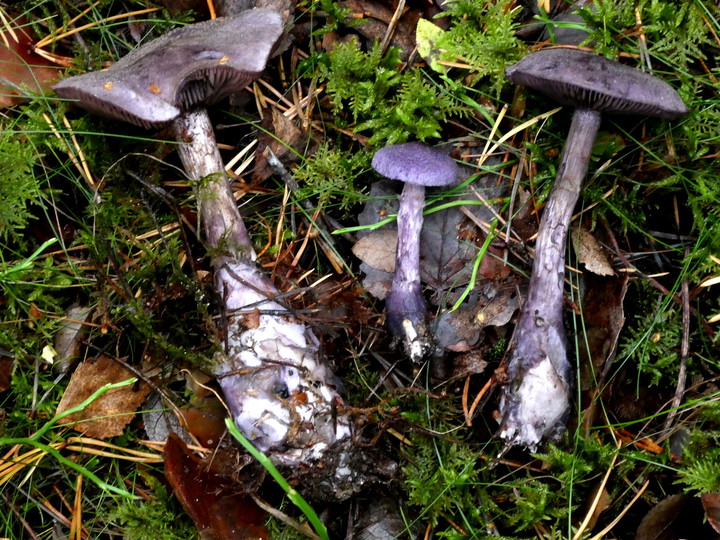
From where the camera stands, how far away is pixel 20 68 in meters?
2.47

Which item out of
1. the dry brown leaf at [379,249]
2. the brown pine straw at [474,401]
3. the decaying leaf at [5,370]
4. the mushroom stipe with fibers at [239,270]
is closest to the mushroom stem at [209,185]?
the mushroom stipe with fibers at [239,270]

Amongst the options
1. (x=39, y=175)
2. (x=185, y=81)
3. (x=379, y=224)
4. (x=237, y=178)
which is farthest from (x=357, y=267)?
(x=39, y=175)

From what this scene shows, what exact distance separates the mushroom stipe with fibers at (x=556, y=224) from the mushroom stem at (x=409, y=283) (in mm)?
395

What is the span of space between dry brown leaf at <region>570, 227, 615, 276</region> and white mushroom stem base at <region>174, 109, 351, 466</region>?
1178 mm

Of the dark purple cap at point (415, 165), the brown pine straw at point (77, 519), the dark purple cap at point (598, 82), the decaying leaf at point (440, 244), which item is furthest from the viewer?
the decaying leaf at point (440, 244)

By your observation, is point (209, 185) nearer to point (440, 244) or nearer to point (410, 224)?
point (410, 224)

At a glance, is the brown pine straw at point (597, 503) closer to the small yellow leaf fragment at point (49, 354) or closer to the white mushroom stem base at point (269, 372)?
the white mushroom stem base at point (269, 372)

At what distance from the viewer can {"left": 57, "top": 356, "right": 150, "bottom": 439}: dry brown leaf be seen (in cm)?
231

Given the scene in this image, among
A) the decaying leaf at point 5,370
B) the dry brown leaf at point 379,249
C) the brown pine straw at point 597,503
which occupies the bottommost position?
the brown pine straw at point 597,503

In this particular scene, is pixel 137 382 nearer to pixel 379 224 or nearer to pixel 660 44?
pixel 379 224

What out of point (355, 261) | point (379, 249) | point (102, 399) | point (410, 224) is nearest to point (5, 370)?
point (102, 399)

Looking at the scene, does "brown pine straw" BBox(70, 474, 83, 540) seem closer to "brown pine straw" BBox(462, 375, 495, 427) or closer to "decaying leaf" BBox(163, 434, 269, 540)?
"decaying leaf" BBox(163, 434, 269, 540)

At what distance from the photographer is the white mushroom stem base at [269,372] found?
7.02 ft

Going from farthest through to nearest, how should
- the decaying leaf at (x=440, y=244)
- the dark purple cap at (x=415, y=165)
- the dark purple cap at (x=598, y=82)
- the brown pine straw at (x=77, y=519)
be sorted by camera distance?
the decaying leaf at (x=440, y=244) → the dark purple cap at (x=415, y=165) → the brown pine straw at (x=77, y=519) → the dark purple cap at (x=598, y=82)
